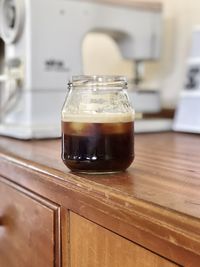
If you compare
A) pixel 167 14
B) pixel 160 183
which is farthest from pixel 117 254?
pixel 167 14

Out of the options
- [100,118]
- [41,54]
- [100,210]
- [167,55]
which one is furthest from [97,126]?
[167,55]

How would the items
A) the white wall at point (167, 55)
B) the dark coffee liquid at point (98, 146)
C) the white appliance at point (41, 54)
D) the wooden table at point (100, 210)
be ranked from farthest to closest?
the white wall at point (167, 55) → the white appliance at point (41, 54) → the dark coffee liquid at point (98, 146) → the wooden table at point (100, 210)

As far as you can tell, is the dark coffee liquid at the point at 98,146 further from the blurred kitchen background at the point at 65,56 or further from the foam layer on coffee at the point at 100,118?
the blurred kitchen background at the point at 65,56

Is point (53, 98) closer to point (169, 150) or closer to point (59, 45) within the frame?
point (59, 45)

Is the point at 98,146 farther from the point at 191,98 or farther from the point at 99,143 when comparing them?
the point at 191,98

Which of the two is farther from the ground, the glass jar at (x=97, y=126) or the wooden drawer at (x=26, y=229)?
the glass jar at (x=97, y=126)

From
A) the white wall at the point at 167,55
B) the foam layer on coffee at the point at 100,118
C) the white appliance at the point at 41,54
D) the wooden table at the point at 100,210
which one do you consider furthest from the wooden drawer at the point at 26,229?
the white wall at the point at 167,55
